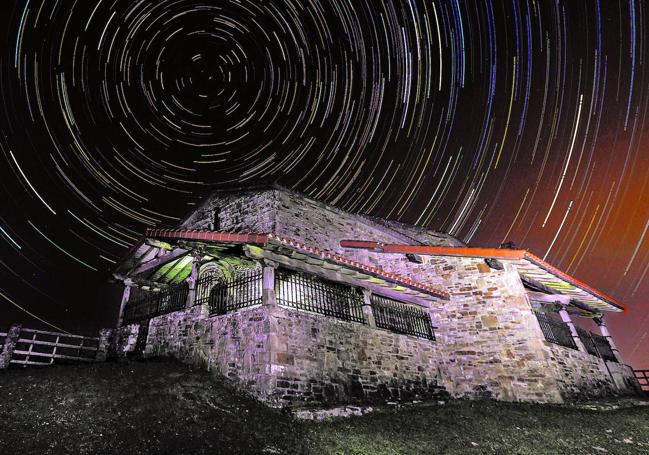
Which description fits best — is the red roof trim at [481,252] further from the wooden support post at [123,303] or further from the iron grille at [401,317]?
the wooden support post at [123,303]

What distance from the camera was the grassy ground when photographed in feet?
17.6

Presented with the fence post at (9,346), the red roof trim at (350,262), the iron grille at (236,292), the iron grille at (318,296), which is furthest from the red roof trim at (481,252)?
the fence post at (9,346)

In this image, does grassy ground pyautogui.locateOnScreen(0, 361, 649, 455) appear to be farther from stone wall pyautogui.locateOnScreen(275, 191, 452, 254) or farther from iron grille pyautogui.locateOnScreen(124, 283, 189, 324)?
stone wall pyautogui.locateOnScreen(275, 191, 452, 254)

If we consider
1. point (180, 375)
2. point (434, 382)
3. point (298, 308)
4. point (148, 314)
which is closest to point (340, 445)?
Result: point (298, 308)

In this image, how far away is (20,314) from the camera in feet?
97.8

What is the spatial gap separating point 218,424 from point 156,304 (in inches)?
309

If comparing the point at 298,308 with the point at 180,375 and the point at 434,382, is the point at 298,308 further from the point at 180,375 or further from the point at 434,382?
the point at 434,382

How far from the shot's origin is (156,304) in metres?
12.5

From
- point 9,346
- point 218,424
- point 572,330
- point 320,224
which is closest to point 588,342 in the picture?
point 572,330

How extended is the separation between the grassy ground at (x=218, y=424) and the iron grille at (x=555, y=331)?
11.9 ft

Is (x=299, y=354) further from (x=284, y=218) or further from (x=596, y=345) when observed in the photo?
(x=596, y=345)

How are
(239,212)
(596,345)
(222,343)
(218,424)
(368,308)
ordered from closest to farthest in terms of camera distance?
1. (218,424)
2. (222,343)
3. (368,308)
4. (239,212)
5. (596,345)

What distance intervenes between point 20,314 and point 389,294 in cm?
3579

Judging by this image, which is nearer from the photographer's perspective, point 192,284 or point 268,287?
point 268,287
